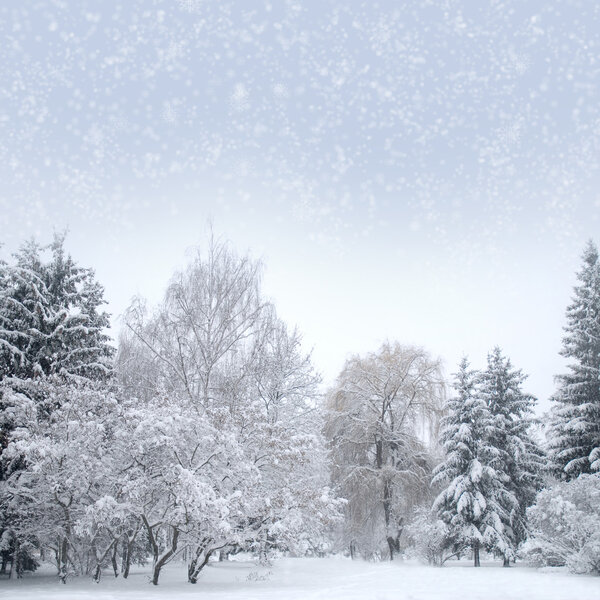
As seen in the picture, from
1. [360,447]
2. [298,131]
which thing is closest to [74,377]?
[360,447]

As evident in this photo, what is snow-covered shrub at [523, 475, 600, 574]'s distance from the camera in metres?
13.8

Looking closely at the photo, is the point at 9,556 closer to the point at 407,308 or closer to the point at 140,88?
the point at 407,308

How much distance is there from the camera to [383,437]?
23812mm

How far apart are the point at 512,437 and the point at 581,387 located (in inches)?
156

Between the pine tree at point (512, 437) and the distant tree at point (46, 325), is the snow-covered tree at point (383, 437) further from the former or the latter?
the distant tree at point (46, 325)

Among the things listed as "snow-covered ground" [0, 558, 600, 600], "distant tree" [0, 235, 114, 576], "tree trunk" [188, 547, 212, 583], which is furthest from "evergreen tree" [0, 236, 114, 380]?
"tree trunk" [188, 547, 212, 583]

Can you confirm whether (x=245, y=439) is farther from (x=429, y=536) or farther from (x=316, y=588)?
(x=429, y=536)

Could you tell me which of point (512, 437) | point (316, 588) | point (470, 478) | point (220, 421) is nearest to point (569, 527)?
point (470, 478)

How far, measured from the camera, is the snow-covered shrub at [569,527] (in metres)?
13.8

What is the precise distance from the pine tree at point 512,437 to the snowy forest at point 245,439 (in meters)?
0.09

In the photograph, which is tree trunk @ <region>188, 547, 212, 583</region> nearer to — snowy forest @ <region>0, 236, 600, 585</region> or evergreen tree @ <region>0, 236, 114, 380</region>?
snowy forest @ <region>0, 236, 600, 585</region>

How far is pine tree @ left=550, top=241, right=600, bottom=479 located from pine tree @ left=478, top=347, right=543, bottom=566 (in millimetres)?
2099

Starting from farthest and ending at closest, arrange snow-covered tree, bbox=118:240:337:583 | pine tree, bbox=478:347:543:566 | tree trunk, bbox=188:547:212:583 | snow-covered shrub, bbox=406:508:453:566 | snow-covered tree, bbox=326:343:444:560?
snow-covered tree, bbox=326:343:444:560, pine tree, bbox=478:347:543:566, snow-covered shrub, bbox=406:508:453:566, tree trunk, bbox=188:547:212:583, snow-covered tree, bbox=118:240:337:583

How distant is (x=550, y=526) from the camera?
52.3 ft
